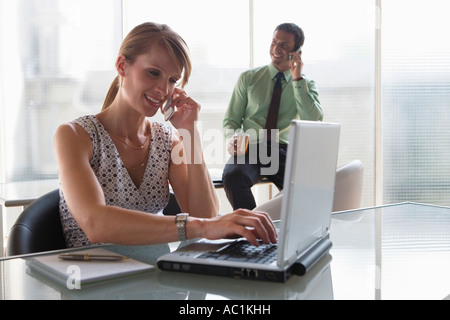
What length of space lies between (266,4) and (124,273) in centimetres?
387

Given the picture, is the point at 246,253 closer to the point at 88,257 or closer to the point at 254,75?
the point at 88,257

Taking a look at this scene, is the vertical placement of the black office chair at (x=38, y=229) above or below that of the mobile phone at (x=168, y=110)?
below

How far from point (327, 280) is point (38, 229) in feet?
2.93

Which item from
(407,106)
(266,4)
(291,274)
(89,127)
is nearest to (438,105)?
(407,106)

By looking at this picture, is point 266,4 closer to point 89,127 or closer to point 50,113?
point 50,113

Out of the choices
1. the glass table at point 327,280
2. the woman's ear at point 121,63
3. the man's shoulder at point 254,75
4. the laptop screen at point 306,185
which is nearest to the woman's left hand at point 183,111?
the woman's ear at point 121,63

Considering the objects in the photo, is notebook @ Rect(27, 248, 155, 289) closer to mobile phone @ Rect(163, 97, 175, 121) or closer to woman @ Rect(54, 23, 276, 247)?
woman @ Rect(54, 23, 276, 247)

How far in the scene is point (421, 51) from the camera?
4.36m

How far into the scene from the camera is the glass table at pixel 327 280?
2.88 ft

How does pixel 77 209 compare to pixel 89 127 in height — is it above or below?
below

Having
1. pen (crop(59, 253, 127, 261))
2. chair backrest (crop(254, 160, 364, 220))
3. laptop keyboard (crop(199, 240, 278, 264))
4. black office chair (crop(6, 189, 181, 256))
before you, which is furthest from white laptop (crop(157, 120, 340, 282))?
chair backrest (crop(254, 160, 364, 220))

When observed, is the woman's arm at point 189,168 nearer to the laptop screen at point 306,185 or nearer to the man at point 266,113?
the laptop screen at point 306,185

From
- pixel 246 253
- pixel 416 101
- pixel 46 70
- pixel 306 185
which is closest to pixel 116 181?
pixel 246 253

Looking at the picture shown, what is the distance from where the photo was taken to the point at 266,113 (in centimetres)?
373
